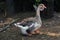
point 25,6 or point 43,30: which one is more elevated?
point 25,6

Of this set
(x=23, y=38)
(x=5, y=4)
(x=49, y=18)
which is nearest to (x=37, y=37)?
(x=23, y=38)

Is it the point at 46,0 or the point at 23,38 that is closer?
the point at 23,38

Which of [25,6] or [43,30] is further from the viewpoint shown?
[25,6]

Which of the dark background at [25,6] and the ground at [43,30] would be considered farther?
the dark background at [25,6]

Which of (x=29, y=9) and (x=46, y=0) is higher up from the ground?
(x=46, y=0)

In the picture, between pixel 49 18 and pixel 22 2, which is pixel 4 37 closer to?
Result: pixel 49 18

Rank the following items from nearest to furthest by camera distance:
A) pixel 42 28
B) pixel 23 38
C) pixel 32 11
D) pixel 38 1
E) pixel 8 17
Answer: pixel 23 38, pixel 42 28, pixel 38 1, pixel 8 17, pixel 32 11

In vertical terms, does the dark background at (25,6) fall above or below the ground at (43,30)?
above

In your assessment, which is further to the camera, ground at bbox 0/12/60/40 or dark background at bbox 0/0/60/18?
dark background at bbox 0/0/60/18

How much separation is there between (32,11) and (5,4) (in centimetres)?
110

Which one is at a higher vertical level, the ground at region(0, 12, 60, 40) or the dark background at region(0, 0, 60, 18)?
the dark background at region(0, 0, 60, 18)

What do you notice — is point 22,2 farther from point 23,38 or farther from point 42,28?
point 23,38

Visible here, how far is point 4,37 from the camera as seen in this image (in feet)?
19.5

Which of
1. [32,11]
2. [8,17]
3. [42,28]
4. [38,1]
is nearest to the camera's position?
[42,28]
